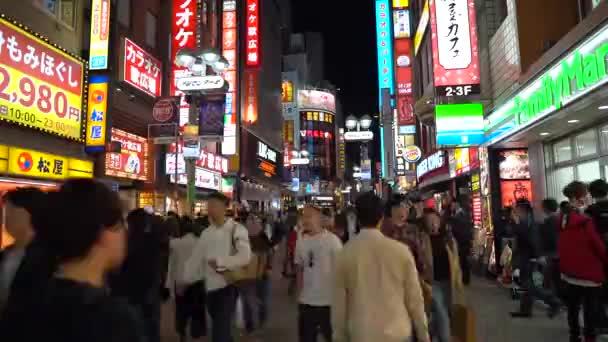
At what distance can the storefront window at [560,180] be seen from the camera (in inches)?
470

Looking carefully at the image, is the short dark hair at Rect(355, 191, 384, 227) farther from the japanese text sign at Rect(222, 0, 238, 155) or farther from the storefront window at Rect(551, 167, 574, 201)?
the japanese text sign at Rect(222, 0, 238, 155)

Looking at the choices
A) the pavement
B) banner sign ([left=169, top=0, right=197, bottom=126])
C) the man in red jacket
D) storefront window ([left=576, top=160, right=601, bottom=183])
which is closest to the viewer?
the man in red jacket

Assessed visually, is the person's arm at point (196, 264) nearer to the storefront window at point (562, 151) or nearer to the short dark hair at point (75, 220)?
the short dark hair at point (75, 220)

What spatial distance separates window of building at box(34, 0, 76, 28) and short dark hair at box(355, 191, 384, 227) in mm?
12686

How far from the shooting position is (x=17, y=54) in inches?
442

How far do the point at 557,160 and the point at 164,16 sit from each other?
16.3 meters

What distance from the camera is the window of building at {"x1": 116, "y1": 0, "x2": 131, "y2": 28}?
679 inches

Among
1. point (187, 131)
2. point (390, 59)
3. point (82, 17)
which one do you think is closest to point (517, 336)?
point (187, 131)

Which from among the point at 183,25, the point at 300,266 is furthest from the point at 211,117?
the point at 300,266

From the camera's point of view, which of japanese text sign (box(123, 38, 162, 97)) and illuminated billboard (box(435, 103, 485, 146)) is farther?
japanese text sign (box(123, 38, 162, 97))

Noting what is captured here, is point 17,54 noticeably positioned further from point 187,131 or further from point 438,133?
point 438,133

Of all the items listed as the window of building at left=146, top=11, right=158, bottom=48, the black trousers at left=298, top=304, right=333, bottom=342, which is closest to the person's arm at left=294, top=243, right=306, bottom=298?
the black trousers at left=298, top=304, right=333, bottom=342

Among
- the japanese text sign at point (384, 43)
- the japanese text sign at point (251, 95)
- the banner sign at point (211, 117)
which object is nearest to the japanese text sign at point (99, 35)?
the banner sign at point (211, 117)

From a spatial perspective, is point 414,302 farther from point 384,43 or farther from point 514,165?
point 384,43
